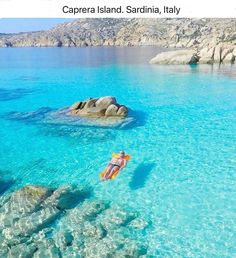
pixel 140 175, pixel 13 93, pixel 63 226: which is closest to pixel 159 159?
pixel 140 175

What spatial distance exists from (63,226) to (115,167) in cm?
462

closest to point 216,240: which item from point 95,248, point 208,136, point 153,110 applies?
point 95,248

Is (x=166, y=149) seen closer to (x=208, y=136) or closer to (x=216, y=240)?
(x=208, y=136)

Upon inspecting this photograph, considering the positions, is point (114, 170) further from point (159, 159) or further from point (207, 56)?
point (207, 56)

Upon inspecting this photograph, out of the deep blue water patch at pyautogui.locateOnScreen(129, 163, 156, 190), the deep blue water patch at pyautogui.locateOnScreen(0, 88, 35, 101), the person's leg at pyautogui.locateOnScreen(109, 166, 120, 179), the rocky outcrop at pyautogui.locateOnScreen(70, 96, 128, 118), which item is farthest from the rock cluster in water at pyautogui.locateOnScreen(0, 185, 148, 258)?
the deep blue water patch at pyautogui.locateOnScreen(0, 88, 35, 101)

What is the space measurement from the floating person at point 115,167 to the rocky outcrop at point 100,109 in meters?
8.33

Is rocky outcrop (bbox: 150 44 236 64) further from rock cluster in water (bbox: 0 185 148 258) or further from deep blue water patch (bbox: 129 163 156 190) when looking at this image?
rock cluster in water (bbox: 0 185 148 258)

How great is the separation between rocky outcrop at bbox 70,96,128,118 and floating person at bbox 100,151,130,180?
328 inches

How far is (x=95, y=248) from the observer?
11.4 metres

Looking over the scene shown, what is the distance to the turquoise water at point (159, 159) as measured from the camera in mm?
12610

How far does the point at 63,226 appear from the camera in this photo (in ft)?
42.1

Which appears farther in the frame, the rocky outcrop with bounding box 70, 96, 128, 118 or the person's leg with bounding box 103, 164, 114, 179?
the rocky outcrop with bounding box 70, 96, 128, 118

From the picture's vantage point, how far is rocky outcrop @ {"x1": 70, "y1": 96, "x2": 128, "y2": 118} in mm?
25359

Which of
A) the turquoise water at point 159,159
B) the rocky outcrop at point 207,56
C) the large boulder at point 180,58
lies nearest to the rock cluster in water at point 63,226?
the turquoise water at point 159,159
